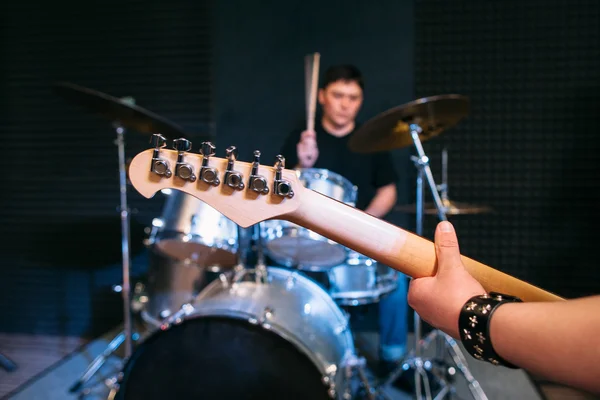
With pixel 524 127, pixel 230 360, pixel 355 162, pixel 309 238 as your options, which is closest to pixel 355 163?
pixel 355 162

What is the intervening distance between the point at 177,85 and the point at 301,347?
240cm

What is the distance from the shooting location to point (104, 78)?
11.2ft

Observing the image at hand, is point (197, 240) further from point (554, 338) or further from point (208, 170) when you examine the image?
point (554, 338)

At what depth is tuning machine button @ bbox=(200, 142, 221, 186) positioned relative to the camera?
1047mm

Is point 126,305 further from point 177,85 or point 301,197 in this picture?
point 301,197

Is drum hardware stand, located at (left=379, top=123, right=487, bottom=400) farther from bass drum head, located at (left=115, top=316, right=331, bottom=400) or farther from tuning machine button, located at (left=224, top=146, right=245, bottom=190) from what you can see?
tuning machine button, located at (left=224, top=146, right=245, bottom=190)

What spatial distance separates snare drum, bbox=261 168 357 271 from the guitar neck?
30.8 inches

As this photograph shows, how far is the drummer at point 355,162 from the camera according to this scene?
2715 millimetres

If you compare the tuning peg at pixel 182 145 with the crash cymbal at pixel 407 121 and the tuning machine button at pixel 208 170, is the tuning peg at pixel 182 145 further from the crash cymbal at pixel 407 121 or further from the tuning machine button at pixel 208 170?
the crash cymbal at pixel 407 121

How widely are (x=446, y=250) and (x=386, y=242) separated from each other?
0.50 feet

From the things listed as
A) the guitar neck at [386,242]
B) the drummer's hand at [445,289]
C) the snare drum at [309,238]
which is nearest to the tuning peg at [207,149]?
the guitar neck at [386,242]

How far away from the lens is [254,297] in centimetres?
184

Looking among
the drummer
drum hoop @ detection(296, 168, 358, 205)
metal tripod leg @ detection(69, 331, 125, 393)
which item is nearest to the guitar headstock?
drum hoop @ detection(296, 168, 358, 205)

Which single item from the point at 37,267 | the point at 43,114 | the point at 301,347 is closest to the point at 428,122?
the point at 301,347
